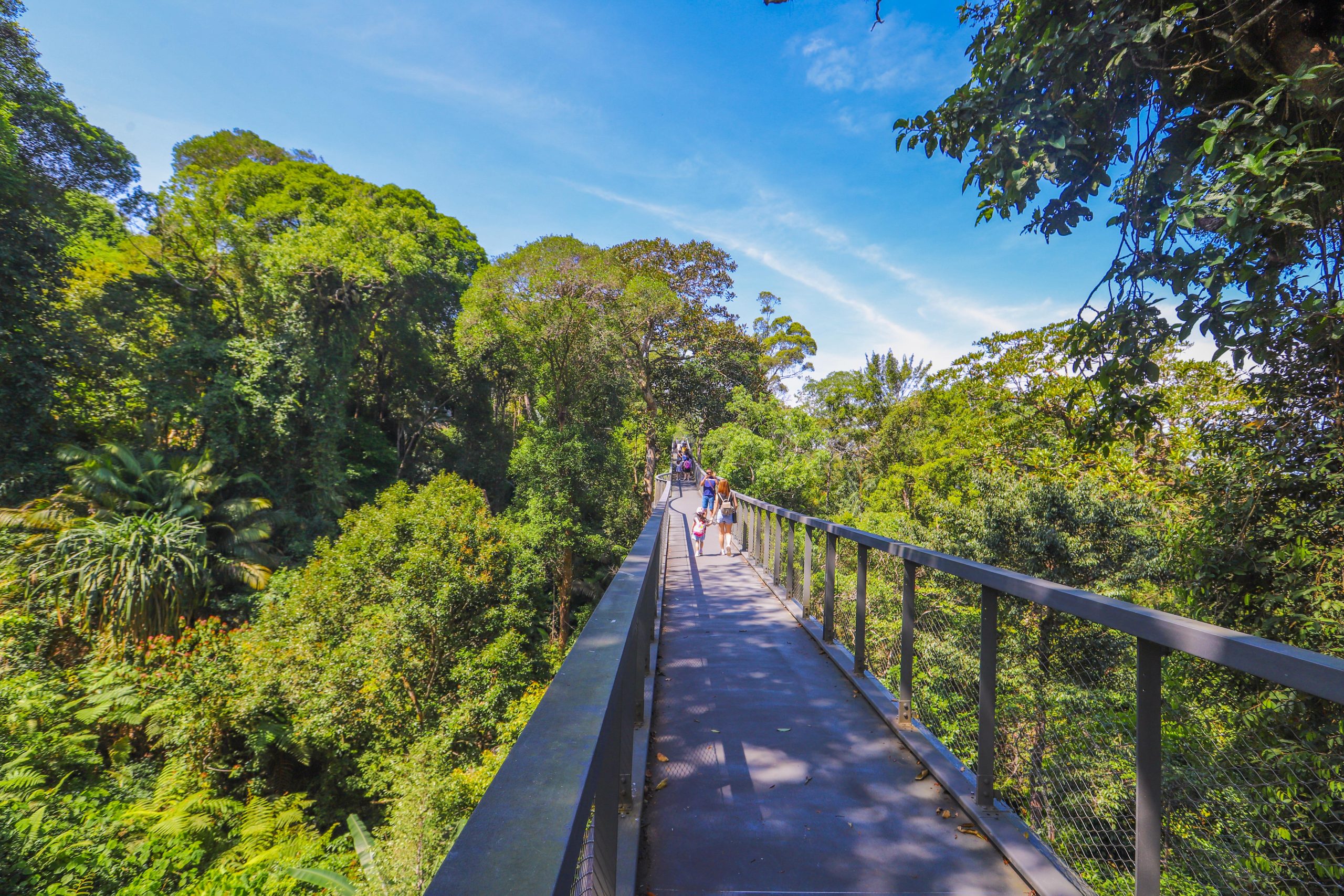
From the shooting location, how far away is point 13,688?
30.1 ft

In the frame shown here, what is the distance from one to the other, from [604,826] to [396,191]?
37008 millimetres

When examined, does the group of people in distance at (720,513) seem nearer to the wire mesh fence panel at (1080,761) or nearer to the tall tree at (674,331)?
the wire mesh fence panel at (1080,761)

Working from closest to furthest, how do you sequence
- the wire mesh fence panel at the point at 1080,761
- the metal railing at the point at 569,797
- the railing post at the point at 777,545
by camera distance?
the metal railing at the point at 569,797 → the wire mesh fence panel at the point at 1080,761 → the railing post at the point at 777,545

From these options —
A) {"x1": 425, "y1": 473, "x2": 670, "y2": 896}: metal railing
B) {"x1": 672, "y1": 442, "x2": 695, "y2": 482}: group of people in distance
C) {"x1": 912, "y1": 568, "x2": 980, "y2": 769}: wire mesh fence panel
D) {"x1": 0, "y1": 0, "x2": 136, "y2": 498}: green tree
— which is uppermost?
{"x1": 0, "y1": 0, "x2": 136, "y2": 498}: green tree

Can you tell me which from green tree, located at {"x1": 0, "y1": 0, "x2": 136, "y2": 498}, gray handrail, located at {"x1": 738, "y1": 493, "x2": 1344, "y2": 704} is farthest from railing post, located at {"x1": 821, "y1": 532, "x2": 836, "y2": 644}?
green tree, located at {"x1": 0, "y1": 0, "x2": 136, "y2": 498}

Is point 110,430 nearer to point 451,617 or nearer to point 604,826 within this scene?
point 451,617

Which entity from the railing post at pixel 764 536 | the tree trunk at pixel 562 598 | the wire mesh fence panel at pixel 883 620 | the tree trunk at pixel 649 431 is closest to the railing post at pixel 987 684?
the wire mesh fence panel at pixel 883 620

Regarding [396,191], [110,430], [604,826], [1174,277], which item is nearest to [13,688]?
[110,430]

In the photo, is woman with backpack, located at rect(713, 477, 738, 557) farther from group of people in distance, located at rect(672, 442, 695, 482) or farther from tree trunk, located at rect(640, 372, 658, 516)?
tree trunk, located at rect(640, 372, 658, 516)

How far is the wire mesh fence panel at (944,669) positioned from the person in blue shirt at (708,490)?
26.0 ft

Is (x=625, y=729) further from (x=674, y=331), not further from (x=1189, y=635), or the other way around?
(x=674, y=331)

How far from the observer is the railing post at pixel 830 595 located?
469 centimetres

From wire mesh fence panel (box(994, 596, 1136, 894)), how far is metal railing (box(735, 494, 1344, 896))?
0.01 metres

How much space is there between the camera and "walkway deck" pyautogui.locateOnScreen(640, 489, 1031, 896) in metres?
2.13
